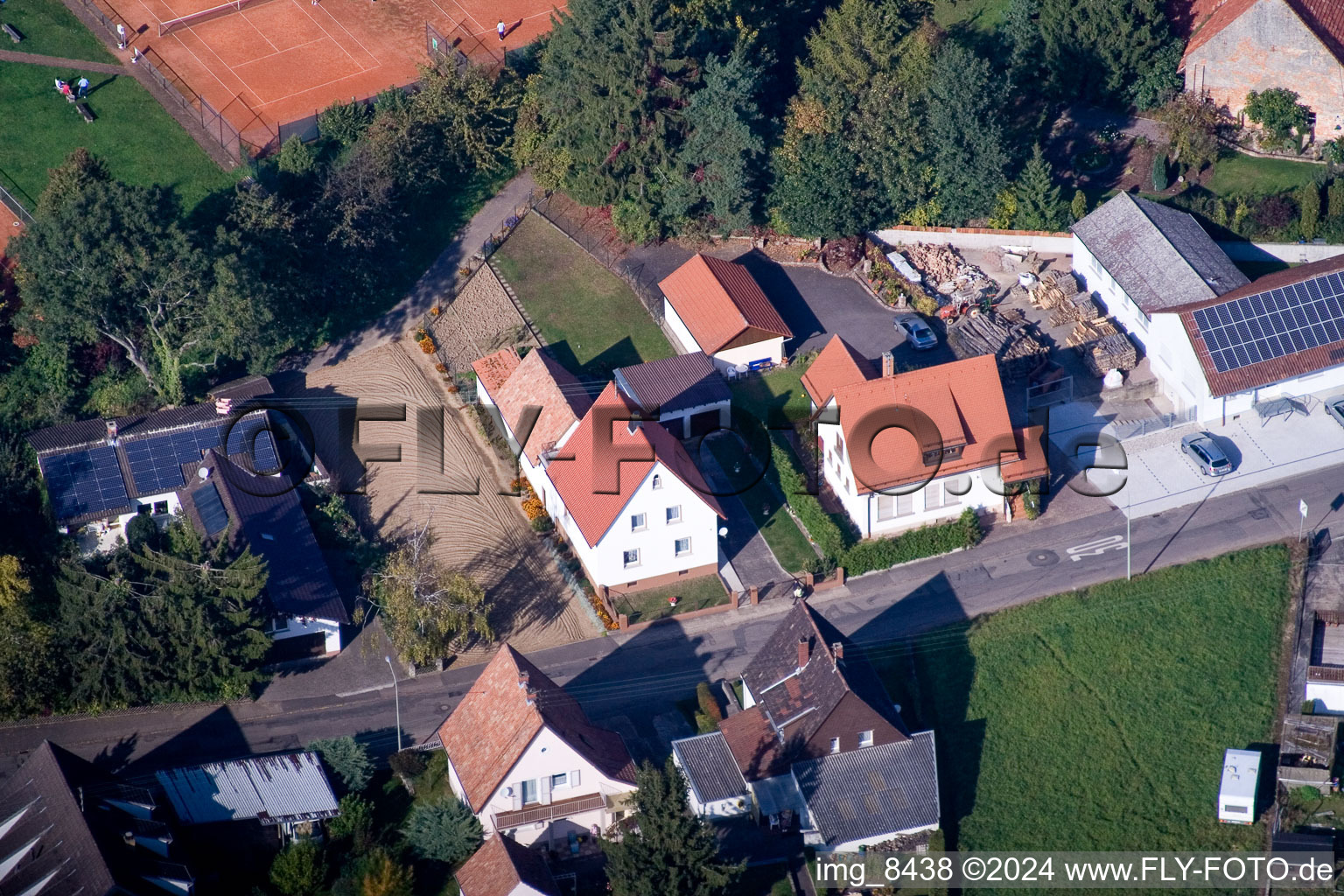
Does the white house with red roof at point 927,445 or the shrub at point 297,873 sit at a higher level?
the white house with red roof at point 927,445

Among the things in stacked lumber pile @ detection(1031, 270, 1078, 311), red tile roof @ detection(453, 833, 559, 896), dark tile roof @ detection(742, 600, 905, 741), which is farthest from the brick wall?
red tile roof @ detection(453, 833, 559, 896)

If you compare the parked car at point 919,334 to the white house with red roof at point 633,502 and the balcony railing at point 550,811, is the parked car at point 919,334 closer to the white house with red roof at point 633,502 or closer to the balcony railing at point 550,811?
the white house with red roof at point 633,502

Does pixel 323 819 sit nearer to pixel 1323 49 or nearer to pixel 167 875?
pixel 167 875

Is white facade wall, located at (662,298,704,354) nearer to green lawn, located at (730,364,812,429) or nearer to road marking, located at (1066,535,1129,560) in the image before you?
green lawn, located at (730,364,812,429)

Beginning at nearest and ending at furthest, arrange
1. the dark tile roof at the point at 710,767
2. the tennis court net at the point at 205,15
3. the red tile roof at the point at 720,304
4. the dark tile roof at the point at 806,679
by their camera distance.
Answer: the dark tile roof at the point at 806,679, the dark tile roof at the point at 710,767, the red tile roof at the point at 720,304, the tennis court net at the point at 205,15

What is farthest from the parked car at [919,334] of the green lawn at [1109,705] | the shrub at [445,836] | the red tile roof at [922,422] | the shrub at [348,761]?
the shrub at [348,761]

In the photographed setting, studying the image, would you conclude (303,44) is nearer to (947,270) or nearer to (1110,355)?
(947,270)
